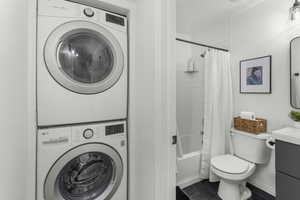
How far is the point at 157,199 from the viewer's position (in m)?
0.93

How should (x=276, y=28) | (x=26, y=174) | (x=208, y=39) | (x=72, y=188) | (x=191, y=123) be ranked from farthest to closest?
1. (x=191, y=123)
2. (x=208, y=39)
3. (x=276, y=28)
4. (x=72, y=188)
5. (x=26, y=174)

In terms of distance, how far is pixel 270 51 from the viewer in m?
1.60

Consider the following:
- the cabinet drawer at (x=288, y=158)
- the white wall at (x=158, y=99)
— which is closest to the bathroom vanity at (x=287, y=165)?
the cabinet drawer at (x=288, y=158)

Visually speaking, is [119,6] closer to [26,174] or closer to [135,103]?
[135,103]

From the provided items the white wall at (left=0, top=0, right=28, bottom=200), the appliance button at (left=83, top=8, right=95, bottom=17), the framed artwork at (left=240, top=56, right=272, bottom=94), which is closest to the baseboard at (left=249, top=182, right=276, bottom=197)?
the framed artwork at (left=240, top=56, right=272, bottom=94)

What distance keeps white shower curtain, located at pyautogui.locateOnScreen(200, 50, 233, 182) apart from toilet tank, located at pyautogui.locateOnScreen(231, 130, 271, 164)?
0.21 m

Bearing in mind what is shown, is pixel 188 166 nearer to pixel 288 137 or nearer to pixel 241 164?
pixel 241 164

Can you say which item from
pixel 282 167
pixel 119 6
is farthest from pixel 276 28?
pixel 119 6

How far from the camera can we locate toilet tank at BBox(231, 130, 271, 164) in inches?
59.7

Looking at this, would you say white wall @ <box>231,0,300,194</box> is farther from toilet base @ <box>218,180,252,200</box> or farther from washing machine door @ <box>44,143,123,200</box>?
washing machine door @ <box>44,143,123,200</box>

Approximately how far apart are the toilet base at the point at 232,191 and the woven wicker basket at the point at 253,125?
23.5 inches

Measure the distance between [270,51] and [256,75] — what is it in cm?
29

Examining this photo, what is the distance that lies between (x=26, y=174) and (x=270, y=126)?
7.46 ft

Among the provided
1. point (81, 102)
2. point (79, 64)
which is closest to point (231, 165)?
point (81, 102)
